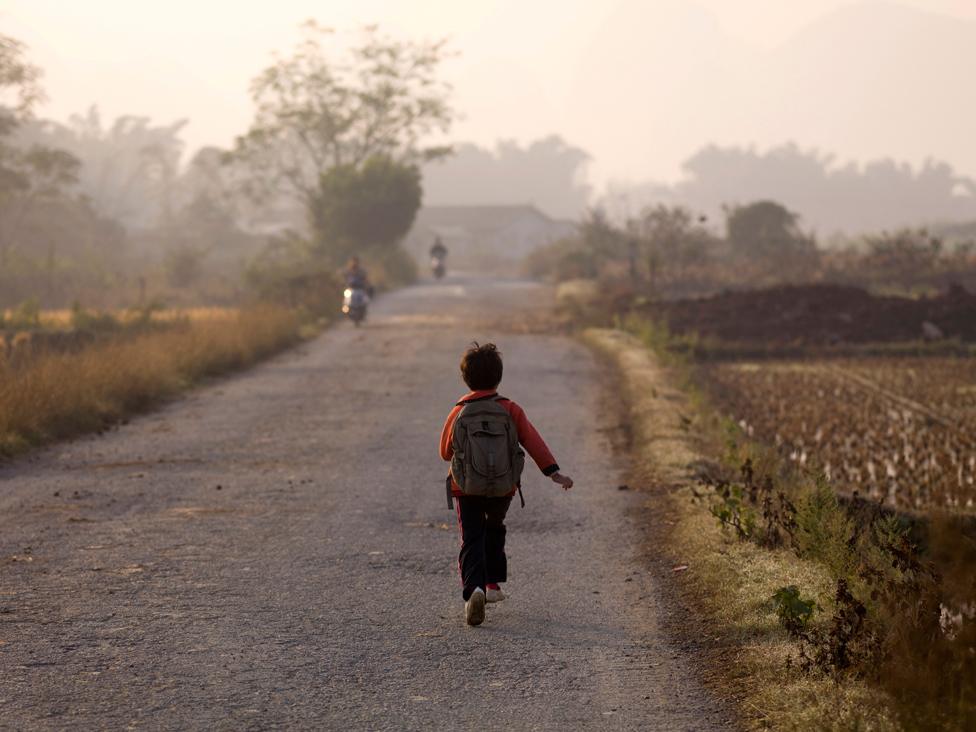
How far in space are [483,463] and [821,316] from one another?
25400 mm

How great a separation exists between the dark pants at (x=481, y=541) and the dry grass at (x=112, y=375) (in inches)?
298

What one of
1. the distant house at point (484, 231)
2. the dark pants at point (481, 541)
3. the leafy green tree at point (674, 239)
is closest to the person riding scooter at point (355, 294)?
the leafy green tree at point (674, 239)

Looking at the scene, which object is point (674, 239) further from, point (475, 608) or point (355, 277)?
point (475, 608)

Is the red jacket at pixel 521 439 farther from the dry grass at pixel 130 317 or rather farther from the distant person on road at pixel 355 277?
the distant person on road at pixel 355 277

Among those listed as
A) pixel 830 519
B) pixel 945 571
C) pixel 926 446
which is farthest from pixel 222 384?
pixel 945 571

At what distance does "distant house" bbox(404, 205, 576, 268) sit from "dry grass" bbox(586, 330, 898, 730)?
98.6 meters

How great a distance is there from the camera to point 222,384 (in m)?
21.3

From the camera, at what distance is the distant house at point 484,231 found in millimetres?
112625

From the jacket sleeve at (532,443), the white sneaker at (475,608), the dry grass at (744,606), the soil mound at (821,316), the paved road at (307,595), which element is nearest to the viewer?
the dry grass at (744,606)

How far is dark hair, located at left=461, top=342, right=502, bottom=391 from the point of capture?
25.0 feet

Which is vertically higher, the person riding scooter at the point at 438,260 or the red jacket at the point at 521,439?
the person riding scooter at the point at 438,260

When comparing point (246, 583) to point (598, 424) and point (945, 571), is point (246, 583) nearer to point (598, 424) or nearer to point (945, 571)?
point (945, 571)

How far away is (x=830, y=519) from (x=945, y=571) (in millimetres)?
3159

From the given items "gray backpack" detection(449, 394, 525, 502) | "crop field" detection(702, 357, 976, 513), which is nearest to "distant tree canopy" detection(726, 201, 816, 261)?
"crop field" detection(702, 357, 976, 513)
